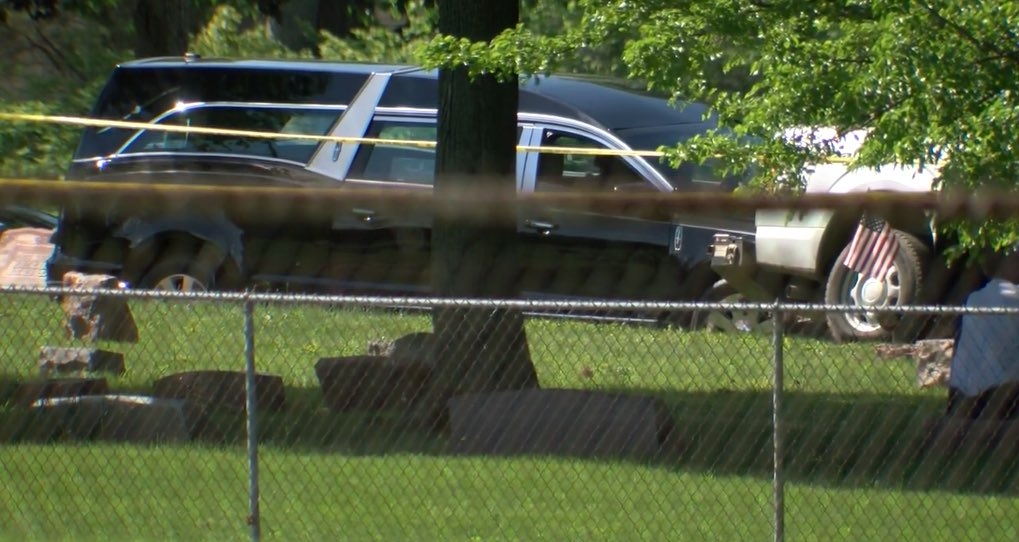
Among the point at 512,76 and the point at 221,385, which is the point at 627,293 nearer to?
the point at 512,76

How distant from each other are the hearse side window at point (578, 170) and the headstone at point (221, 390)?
3406mm

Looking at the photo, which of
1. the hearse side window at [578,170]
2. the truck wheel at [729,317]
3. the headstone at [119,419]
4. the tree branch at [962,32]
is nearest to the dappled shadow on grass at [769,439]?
the headstone at [119,419]

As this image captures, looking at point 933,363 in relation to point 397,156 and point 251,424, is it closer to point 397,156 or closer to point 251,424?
point 397,156

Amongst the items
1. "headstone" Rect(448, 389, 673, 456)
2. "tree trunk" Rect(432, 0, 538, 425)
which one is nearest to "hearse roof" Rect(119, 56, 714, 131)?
"tree trunk" Rect(432, 0, 538, 425)

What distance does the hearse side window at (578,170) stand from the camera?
10.4 m

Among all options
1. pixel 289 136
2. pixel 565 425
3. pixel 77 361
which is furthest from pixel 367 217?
pixel 565 425

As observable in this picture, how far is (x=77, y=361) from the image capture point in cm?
844

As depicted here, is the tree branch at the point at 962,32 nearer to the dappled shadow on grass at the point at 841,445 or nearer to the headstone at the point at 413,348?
the dappled shadow on grass at the point at 841,445

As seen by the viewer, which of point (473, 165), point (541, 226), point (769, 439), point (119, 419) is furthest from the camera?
point (541, 226)

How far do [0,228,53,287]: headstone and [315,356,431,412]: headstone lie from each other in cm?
565

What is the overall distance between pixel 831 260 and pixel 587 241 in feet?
5.89

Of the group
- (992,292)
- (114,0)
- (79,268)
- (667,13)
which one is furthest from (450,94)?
(114,0)

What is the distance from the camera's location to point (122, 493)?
6.60 meters

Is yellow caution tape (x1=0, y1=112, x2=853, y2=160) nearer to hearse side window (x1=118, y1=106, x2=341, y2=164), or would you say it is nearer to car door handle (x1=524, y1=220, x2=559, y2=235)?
hearse side window (x1=118, y1=106, x2=341, y2=164)
